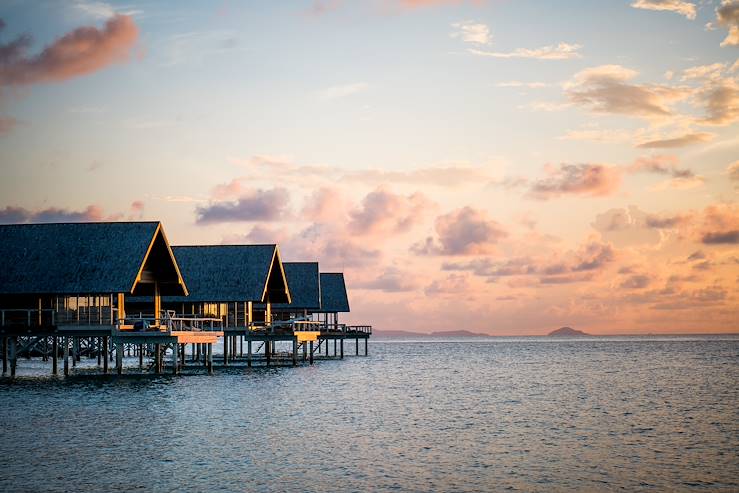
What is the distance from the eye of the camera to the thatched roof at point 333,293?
8512 cm

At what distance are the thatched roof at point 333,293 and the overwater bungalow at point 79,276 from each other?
37.0m

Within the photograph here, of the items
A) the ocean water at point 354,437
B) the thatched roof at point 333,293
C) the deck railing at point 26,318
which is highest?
the thatched roof at point 333,293

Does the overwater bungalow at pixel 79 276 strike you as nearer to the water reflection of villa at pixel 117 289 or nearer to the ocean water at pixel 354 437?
the water reflection of villa at pixel 117 289

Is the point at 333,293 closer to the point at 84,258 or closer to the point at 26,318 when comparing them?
the point at 84,258

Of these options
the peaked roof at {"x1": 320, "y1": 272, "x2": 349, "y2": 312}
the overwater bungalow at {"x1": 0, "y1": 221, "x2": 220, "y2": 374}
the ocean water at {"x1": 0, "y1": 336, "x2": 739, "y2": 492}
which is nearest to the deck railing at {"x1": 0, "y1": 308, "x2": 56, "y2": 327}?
the overwater bungalow at {"x1": 0, "y1": 221, "x2": 220, "y2": 374}

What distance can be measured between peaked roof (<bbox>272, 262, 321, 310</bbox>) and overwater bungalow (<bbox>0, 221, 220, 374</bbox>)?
2690 centimetres

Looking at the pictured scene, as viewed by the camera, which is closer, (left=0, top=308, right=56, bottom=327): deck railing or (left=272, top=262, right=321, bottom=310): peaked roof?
(left=0, top=308, right=56, bottom=327): deck railing

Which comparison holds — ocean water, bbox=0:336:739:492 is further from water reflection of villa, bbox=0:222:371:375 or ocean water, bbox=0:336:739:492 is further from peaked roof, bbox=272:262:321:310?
peaked roof, bbox=272:262:321:310

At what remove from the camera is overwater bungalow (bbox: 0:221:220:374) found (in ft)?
145

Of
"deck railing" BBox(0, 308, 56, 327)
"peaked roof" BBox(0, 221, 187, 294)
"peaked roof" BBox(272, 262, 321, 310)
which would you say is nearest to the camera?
"peaked roof" BBox(0, 221, 187, 294)

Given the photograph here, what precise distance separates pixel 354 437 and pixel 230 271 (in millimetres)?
33077

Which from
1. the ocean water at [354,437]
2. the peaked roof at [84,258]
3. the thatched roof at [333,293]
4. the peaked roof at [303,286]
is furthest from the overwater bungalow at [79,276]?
the thatched roof at [333,293]

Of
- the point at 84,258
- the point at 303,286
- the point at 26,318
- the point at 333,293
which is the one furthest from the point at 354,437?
the point at 333,293

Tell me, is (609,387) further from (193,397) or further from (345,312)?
(345,312)
